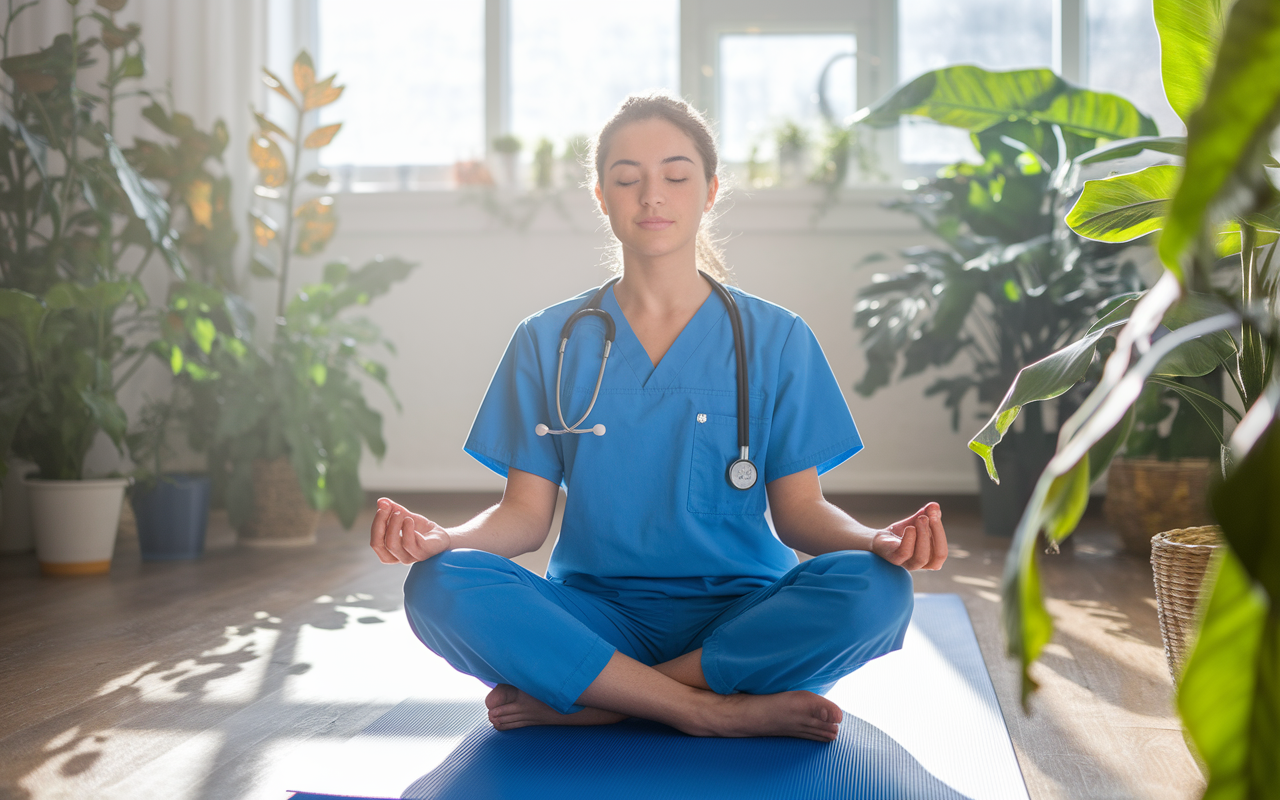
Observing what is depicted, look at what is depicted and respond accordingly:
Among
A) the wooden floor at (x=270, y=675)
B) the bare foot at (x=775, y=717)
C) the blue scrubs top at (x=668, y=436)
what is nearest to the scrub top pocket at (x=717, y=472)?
the blue scrubs top at (x=668, y=436)

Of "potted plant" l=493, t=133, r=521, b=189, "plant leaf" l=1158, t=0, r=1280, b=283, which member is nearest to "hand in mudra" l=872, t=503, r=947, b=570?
"plant leaf" l=1158, t=0, r=1280, b=283

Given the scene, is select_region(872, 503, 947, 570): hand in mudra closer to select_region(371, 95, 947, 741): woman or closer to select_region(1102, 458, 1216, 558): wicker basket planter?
select_region(371, 95, 947, 741): woman

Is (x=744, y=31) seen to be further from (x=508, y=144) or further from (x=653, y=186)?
(x=653, y=186)

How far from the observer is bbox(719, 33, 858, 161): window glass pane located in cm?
345

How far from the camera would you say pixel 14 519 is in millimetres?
2586

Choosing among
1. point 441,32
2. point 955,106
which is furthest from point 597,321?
point 441,32

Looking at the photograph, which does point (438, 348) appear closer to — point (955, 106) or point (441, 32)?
point (441, 32)

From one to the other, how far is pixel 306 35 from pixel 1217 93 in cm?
365

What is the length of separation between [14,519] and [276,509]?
23.9 inches

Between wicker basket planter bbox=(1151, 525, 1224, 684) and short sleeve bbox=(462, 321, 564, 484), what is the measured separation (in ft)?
2.37

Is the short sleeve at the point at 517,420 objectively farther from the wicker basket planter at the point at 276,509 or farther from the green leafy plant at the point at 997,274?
the wicker basket planter at the point at 276,509

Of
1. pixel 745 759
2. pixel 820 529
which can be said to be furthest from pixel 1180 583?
pixel 745 759

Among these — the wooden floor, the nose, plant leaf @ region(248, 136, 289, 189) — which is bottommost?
the wooden floor

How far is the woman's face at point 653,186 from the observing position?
134cm
